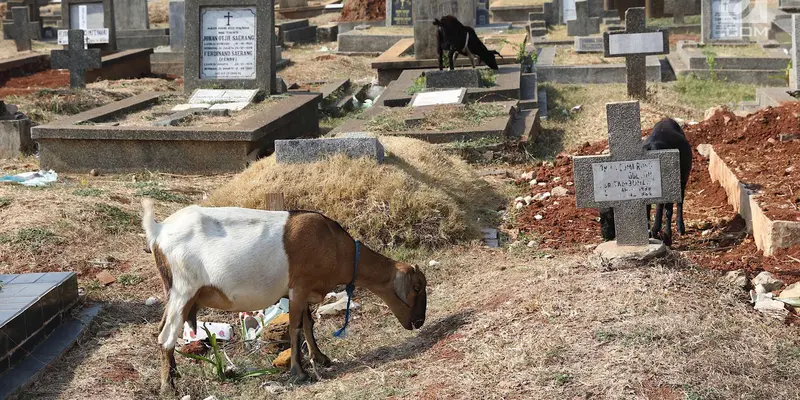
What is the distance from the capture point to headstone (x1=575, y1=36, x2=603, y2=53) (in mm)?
18802

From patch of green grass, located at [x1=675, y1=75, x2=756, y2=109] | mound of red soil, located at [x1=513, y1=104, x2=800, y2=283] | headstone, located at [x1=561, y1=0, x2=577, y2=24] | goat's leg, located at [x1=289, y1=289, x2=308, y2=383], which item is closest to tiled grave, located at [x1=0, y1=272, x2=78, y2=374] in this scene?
goat's leg, located at [x1=289, y1=289, x2=308, y2=383]

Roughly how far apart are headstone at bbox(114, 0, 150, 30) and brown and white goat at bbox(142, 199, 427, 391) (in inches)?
818

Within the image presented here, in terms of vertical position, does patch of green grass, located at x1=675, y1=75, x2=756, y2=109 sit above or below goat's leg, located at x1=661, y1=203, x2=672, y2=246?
above

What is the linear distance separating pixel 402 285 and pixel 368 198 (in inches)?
88.7

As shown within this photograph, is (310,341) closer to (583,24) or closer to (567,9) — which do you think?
(583,24)

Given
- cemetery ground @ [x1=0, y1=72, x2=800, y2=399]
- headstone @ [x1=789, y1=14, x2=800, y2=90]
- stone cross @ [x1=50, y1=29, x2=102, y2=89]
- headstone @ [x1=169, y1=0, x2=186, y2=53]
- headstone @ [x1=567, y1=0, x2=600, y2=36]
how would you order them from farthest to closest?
1. headstone @ [x1=567, y1=0, x2=600, y2=36]
2. headstone @ [x1=169, y1=0, x2=186, y2=53]
3. stone cross @ [x1=50, y1=29, x2=102, y2=89]
4. headstone @ [x1=789, y1=14, x2=800, y2=90]
5. cemetery ground @ [x1=0, y1=72, x2=800, y2=399]

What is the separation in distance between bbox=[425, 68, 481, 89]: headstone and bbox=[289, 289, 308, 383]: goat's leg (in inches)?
336

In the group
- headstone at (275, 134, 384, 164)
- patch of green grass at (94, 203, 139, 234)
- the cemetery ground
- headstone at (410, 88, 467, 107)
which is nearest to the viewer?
the cemetery ground

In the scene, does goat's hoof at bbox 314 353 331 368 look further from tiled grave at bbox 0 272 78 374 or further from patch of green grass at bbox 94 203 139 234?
patch of green grass at bbox 94 203 139 234

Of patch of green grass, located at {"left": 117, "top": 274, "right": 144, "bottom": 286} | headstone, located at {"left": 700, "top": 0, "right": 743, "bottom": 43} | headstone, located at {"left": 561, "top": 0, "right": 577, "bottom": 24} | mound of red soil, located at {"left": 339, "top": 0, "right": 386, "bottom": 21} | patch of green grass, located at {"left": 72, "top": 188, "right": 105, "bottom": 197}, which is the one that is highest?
mound of red soil, located at {"left": 339, "top": 0, "right": 386, "bottom": 21}

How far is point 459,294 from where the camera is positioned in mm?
6488

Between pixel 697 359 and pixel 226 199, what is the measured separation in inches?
179

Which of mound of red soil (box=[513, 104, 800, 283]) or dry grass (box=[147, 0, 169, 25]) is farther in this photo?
dry grass (box=[147, 0, 169, 25])

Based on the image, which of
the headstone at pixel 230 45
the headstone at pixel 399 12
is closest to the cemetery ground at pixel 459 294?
the headstone at pixel 230 45
